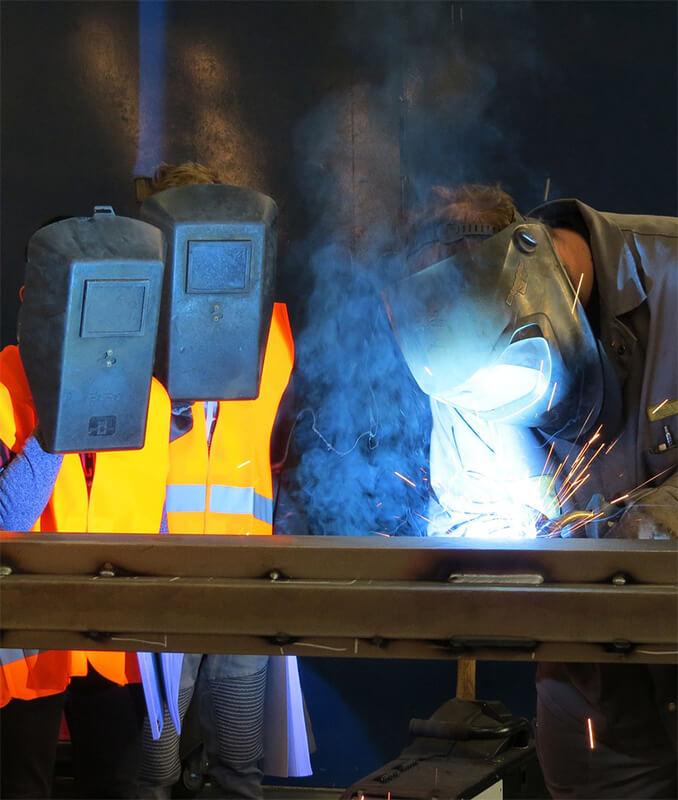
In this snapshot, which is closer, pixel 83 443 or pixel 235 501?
pixel 83 443

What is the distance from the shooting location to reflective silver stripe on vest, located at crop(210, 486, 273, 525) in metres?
2.70

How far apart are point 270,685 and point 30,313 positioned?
1769mm

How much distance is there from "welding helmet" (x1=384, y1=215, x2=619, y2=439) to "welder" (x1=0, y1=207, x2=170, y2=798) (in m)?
0.51

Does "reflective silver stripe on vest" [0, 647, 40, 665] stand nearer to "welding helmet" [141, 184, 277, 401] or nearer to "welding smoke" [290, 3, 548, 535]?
"welding smoke" [290, 3, 548, 535]

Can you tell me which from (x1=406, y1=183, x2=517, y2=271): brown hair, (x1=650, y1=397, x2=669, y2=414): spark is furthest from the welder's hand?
(x1=406, y1=183, x2=517, y2=271): brown hair

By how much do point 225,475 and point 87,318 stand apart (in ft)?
5.17

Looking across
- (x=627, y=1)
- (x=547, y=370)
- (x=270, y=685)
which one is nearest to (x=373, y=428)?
(x=270, y=685)

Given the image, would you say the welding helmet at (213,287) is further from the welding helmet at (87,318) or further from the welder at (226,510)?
the welder at (226,510)

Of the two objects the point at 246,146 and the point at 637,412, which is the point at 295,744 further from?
the point at 246,146

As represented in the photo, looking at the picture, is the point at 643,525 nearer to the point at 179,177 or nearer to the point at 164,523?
the point at 179,177

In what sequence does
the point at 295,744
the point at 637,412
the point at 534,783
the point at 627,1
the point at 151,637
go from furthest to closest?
the point at 627,1 → the point at 295,744 → the point at 534,783 → the point at 637,412 → the point at 151,637

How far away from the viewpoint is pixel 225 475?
2.73 metres

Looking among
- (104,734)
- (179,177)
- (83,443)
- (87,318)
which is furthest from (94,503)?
(87,318)

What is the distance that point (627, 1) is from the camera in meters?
3.15
